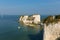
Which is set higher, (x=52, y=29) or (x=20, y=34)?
(x=52, y=29)

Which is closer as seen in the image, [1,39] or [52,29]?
[52,29]

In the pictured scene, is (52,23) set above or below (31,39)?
above

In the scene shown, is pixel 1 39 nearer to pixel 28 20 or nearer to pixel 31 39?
pixel 31 39

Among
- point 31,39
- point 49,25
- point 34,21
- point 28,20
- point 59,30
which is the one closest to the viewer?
point 59,30

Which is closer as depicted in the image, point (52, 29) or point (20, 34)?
point (52, 29)

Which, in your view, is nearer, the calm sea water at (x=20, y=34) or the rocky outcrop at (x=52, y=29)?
the rocky outcrop at (x=52, y=29)

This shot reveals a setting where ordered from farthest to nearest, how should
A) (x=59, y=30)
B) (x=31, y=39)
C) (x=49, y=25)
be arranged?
(x=31, y=39), (x=49, y=25), (x=59, y=30)

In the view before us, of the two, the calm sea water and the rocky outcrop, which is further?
the calm sea water

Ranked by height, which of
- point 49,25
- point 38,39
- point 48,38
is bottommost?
point 38,39

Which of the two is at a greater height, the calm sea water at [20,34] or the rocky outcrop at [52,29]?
the rocky outcrop at [52,29]

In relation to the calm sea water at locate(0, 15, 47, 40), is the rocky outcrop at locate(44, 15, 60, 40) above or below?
above

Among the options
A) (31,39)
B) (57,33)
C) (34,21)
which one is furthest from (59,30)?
(34,21)
